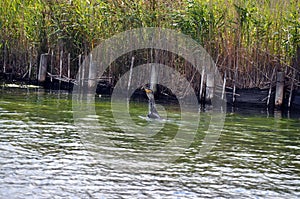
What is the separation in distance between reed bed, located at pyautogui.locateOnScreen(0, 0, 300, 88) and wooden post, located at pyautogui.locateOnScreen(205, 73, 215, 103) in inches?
25.5

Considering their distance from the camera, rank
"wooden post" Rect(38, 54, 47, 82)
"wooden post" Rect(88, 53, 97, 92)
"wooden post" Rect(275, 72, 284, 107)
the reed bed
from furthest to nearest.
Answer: "wooden post" Rect(38, 54, 47, 82) → "wooden post" Rect(88, 53, 97, 92) → the reed bed → "wooden post" Rect(275, 72, 284, 107)

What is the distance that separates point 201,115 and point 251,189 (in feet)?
24.0

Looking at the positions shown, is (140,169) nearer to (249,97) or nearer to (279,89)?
(279,89)

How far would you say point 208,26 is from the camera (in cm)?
1862

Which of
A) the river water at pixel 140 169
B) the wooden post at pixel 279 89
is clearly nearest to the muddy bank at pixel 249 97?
the wooden post at pixel 279 89

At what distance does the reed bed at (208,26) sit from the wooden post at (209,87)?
65cm

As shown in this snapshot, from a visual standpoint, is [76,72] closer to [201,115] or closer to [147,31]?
[147,31]

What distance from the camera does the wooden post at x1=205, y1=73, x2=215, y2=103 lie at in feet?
58.9

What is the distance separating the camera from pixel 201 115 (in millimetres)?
15789

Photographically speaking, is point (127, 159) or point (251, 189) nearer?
point (251, 189)

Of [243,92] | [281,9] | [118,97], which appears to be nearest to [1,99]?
[118,97]

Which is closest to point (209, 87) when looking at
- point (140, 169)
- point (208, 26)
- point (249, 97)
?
point (249, 97)

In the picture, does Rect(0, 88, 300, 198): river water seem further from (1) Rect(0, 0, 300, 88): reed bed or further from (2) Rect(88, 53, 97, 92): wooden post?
(2) Rect(88, 53, 97, 92): wooden post

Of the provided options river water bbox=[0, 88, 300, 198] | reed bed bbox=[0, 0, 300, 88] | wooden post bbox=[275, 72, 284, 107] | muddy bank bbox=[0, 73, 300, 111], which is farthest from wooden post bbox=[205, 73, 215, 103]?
river water bbox=[0, 88, 300, 198]
